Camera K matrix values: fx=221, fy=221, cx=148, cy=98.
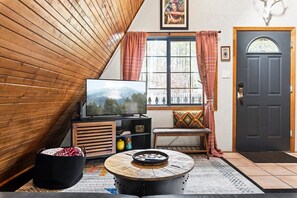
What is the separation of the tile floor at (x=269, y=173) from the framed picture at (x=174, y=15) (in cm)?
246

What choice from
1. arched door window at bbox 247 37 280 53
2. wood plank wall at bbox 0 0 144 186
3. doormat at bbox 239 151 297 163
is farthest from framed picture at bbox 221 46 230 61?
wood plank wall at bbox 0 0 144 186

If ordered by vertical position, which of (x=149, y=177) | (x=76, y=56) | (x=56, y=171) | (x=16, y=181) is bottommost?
(x=16, y=181)

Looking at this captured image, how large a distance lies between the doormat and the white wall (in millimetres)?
395

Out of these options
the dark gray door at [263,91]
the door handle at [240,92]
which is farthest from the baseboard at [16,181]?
the door handle at [240,92]

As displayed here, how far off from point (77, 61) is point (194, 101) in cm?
238

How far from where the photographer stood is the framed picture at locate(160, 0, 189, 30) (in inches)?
158

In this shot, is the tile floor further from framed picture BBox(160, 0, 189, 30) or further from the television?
framed picture BBox(160, 0, 189, 30)

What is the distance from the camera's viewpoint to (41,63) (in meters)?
1.83

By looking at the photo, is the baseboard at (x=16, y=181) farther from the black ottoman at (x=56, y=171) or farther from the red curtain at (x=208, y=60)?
the red curtain at (x=208, y=60)

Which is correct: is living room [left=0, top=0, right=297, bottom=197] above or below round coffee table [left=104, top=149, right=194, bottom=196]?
above

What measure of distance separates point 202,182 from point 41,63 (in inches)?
85.0

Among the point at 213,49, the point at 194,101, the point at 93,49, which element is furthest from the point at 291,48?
the point at 93,49

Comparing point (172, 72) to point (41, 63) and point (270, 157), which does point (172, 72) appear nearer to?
point (270, 157)

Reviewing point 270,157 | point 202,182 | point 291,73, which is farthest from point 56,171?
point 291,73
